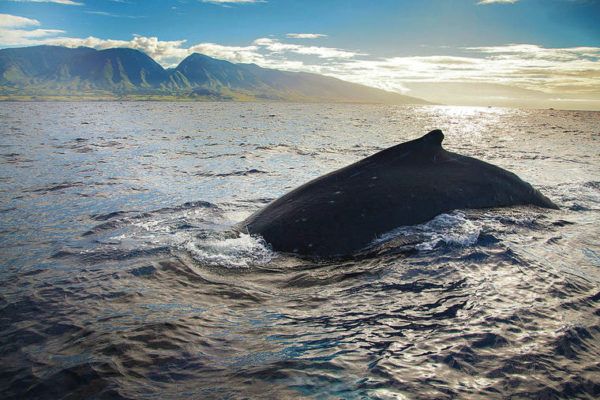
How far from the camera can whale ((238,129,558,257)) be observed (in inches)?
302

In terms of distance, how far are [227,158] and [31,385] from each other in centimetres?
2297

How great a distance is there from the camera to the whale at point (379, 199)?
302 inches

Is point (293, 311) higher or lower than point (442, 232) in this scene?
lower

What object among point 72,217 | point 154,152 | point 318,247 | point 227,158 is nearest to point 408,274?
point 318,247

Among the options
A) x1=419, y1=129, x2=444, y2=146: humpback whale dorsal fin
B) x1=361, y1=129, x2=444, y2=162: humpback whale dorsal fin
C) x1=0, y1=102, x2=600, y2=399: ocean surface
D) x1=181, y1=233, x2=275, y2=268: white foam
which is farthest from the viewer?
x1=419, y1=129, x2=444, y2=146: humpback whale dorsal fin

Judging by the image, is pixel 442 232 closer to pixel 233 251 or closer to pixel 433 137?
pixel 433 137

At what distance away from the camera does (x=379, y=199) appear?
815cm

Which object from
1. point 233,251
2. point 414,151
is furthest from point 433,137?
point 233,251

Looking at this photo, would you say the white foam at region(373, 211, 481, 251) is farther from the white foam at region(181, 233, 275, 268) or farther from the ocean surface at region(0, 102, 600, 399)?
the white foam at region(181, 233, 275, 268)

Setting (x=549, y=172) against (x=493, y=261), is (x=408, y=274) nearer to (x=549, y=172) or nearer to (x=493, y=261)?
(x=493, y=261)

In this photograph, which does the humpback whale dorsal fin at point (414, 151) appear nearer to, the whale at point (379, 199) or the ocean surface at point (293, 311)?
the whale at point (379, 199)

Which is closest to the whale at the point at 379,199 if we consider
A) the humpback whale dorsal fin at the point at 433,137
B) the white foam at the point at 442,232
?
the humpback whale dorsal fin at the point at 433,137

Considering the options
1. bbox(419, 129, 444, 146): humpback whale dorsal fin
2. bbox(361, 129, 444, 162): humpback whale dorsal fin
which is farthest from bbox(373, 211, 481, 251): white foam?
bbox(419, 129, 444, 146): humpback whale dorsal fin

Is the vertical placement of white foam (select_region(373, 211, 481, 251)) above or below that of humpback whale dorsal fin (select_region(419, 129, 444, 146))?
below
